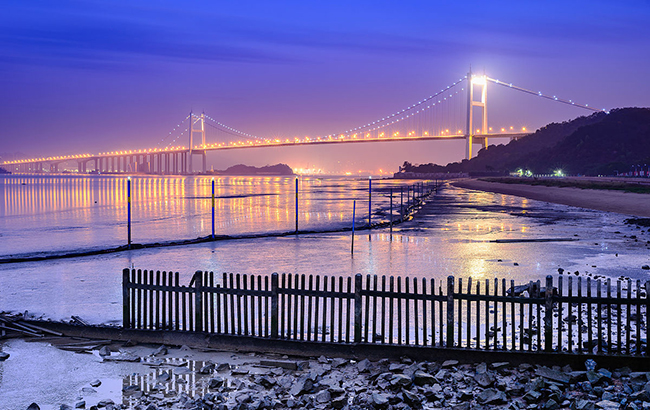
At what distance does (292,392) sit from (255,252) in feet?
38.2

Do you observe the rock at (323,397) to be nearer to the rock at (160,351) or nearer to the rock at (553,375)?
the rock at (553,375)

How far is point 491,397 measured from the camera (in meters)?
5.97

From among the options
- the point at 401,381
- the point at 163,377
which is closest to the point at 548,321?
the point at 401,381

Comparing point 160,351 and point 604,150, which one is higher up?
point 604,150

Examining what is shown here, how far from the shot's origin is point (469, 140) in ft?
443

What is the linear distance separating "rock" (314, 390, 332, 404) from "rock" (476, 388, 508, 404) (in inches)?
62.1

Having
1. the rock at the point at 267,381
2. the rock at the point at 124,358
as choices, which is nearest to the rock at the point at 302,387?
the rock at the point at 267,381

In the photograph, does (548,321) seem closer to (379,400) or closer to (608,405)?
(608,405)

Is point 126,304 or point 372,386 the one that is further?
point 126,304

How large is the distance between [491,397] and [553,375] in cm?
101

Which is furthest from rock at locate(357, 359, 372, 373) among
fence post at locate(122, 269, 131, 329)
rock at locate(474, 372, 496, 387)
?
fence post at locate(122, 269, 131, 329)

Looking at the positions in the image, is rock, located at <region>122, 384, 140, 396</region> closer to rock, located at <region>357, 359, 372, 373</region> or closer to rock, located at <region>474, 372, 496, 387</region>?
rock, located at <region>357, 359, 372, 373</region>

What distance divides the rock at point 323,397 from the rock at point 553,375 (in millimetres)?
2456

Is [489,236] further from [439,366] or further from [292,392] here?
[292,392]
